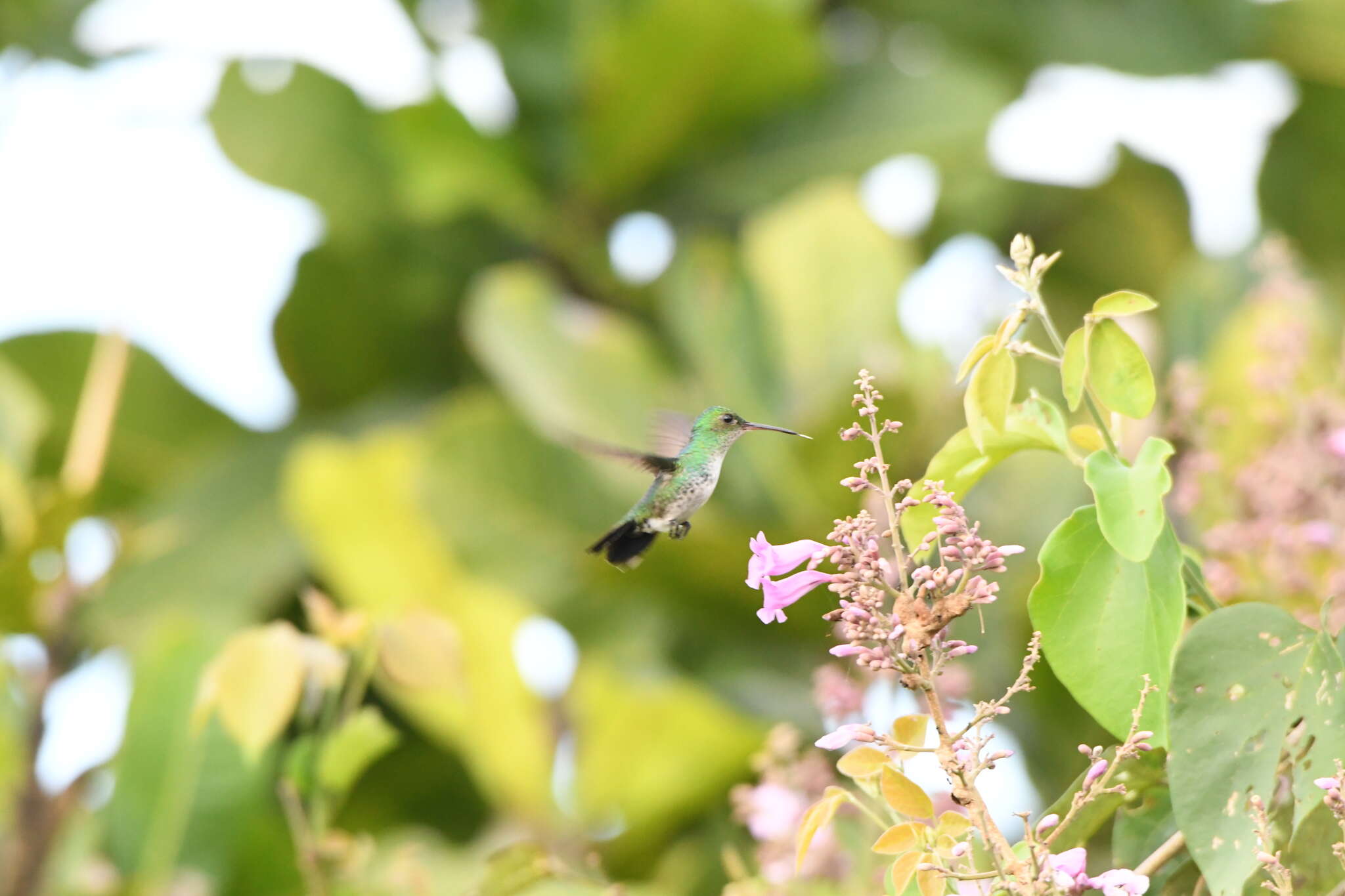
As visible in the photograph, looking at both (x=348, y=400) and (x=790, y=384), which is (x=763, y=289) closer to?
(x=790, y=384)

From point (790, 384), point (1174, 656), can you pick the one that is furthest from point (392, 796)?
point (1174, 656)

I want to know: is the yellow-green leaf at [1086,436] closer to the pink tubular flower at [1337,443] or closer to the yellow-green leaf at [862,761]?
the yellow-green leaf at [862,761]

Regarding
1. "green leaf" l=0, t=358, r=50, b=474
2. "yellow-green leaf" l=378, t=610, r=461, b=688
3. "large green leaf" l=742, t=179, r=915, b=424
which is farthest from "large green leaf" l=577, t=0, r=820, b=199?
"yellow-green leaf" l=378, t=610, r=461, b=688

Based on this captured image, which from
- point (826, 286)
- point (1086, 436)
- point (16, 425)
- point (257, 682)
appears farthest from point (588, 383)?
point (1086, 436)

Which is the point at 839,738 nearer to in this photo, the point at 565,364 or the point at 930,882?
the point at 930,882

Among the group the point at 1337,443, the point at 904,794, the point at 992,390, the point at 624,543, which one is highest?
the point at 992,390
